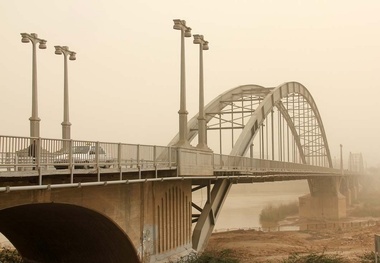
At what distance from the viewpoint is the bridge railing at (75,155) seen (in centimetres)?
1421

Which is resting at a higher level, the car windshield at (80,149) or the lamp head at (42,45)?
the lamp head at (42,45)

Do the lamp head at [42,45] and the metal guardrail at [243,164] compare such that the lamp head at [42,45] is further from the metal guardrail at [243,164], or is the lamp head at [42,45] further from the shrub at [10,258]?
the shrub at [10,258]

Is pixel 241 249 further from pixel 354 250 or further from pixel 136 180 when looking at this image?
pixel 136 180

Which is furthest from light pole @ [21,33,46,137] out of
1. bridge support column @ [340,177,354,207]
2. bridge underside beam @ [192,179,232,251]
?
bridge support column @ [340,177,354,207]

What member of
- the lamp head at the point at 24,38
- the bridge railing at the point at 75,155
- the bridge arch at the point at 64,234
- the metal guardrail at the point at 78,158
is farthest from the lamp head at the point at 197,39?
the bridge arch at the point at 64,234

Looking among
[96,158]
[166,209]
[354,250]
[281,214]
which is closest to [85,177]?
[96,158]

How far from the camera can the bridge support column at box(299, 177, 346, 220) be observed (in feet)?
255

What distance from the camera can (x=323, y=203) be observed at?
7969cm

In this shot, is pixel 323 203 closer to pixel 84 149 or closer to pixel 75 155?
pixel 84 149

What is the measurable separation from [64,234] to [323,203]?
62.6 meters

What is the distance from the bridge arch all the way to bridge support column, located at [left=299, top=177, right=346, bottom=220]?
57.1m

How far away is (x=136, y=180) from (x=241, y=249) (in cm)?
1903

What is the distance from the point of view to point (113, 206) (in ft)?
62.0

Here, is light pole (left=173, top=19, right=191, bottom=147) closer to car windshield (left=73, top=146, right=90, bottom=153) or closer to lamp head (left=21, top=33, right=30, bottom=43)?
lamp head (left=21, top=33, right=30, bottom=43)
